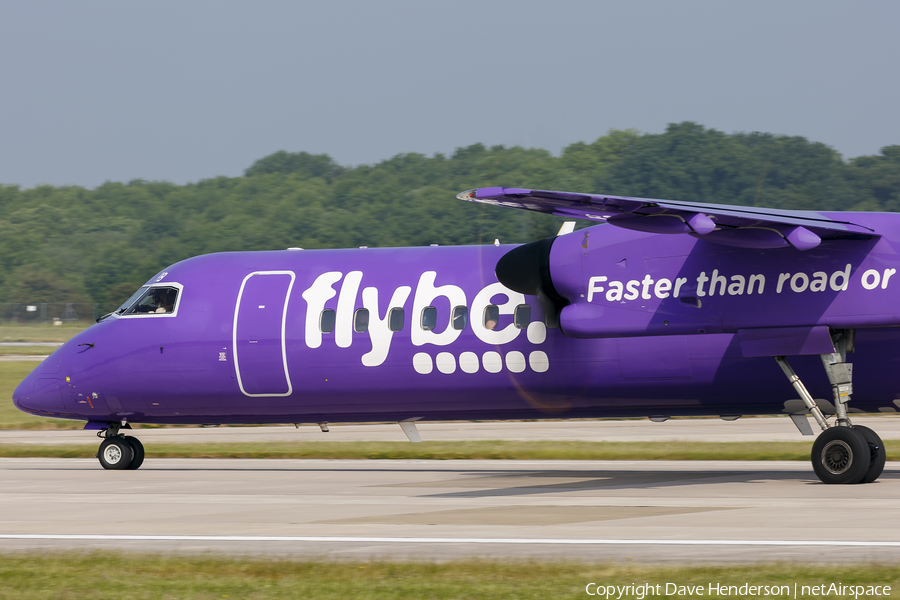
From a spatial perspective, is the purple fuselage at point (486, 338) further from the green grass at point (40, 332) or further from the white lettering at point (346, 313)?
the green grass at point (40, 332)

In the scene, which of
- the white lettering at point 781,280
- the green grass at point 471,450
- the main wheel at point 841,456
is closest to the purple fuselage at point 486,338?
the white lettering at point 781,280

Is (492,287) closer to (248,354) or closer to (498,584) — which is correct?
(248,354)

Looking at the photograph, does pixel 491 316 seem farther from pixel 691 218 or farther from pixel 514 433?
pixel 514 433

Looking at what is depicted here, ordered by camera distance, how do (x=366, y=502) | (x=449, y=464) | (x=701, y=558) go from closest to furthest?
1. (x=701, y=558)
2. (x=366, y=502)
3. (x=449, y=464)

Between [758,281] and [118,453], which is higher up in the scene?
[758,281]

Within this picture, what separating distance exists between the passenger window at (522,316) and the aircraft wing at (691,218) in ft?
8.23

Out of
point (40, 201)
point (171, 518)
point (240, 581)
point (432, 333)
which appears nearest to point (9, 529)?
point (171, 518)

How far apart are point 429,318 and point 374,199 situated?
58.1 m

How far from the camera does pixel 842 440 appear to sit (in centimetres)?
1566

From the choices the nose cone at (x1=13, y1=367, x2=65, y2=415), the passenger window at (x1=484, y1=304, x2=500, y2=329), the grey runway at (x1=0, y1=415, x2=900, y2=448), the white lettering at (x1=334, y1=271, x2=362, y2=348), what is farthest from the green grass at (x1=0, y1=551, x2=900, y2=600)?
the grey runway at (x1=0, y1=415, x2=900, y2=448)

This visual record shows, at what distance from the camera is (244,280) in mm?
19812

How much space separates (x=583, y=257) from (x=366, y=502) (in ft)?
16.4

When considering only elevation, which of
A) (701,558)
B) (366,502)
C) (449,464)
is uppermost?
(701,558)

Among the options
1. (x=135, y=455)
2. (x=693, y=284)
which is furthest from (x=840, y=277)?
(x=135, y=455)
